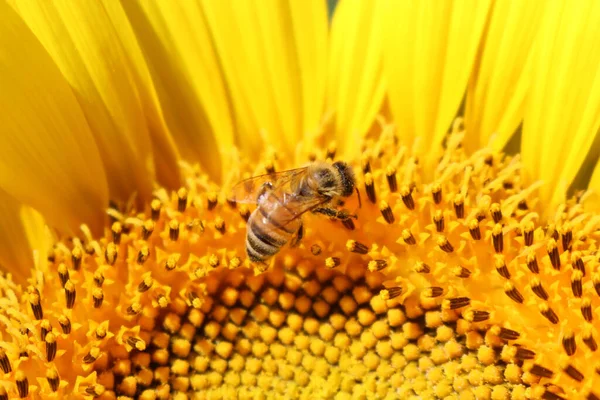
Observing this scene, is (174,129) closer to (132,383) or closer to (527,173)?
(132,383)

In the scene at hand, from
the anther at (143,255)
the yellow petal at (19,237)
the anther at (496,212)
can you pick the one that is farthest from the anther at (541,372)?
the yellow petal at (19,237)

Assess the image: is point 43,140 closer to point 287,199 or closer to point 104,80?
point 104,80

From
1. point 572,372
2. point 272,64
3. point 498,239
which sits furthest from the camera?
point 272,64

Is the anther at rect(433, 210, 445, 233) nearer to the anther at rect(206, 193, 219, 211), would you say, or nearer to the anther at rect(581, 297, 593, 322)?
the anther at rect(581, 297, 593, 322)

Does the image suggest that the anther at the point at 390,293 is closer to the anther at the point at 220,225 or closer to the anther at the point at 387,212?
the anther at the point at 387,212

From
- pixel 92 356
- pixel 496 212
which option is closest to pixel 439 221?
pixel 496 212

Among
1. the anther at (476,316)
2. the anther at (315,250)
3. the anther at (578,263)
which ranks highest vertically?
the anther at (315,250)

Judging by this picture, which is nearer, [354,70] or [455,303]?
[455,303]
